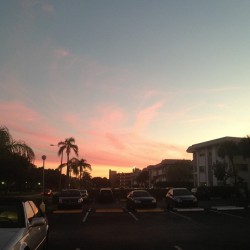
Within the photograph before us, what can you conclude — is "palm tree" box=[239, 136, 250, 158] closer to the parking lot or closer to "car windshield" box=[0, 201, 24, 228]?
the parking lot

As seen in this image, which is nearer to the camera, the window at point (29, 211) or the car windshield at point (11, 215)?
the car windshield at point (11, 215)

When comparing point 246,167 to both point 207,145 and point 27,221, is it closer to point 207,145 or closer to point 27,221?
point 207,145

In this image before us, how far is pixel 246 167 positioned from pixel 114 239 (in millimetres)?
68980

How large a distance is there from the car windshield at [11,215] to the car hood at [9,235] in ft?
1.07

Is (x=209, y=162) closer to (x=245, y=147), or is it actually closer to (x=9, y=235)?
(x=245, y=147)

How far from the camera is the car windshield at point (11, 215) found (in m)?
7.77

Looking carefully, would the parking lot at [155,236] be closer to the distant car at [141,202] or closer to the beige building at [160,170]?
the distant car at [141,202]

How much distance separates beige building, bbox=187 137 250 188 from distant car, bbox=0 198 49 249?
69.6 metres

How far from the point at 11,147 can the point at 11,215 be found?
67.1 feet

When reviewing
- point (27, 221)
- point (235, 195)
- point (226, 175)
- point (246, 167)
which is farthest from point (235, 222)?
point (246, 167)

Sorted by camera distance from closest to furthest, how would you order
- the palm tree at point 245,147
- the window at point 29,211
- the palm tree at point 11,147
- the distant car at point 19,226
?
the distant car at point 19,226
the window at point 29,211
the palm tree at point 11,147
the palm tree at point 245,147

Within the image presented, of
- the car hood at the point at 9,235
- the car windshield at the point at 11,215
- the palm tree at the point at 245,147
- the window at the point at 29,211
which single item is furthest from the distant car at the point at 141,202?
the palm tree at the point at 245,147

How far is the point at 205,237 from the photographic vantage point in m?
14.5

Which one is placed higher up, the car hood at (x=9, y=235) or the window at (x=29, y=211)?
the window at (x=29, y=211)
